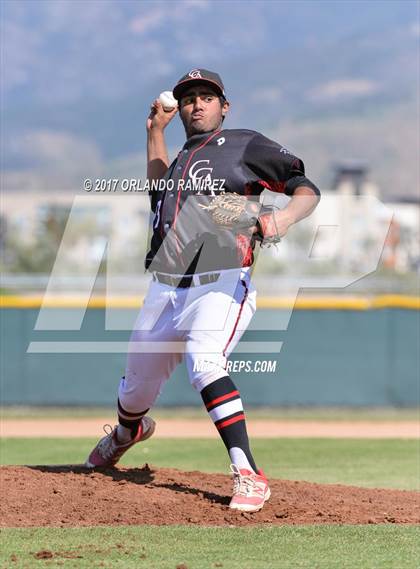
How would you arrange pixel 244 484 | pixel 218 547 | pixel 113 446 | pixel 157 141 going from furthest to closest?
pixel 113 446 < pixel 157 141 < pixel 244 484 < pixel 218 547

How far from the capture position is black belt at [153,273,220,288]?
541 centimetres

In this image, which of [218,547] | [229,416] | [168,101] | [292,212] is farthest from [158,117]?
[218,547]

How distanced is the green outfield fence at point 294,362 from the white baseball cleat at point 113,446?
264 inches

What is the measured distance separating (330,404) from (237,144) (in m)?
8.34

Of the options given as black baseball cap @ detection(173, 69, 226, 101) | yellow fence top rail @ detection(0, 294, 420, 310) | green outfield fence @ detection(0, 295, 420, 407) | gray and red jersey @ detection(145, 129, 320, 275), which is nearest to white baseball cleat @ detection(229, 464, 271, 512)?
gray and red jersey @ detection(145, 129, 320, 275)

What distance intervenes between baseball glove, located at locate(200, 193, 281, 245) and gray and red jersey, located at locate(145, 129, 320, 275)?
6 cm

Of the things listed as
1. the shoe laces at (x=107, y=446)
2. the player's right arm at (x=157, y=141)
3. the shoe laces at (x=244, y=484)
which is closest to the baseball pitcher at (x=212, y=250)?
the shoe laces at (x=244, y=484)

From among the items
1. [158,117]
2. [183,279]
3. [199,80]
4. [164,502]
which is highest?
[158,117]

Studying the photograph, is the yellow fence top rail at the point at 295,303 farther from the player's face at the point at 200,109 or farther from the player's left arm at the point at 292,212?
the player's left arm at the point at 292,212

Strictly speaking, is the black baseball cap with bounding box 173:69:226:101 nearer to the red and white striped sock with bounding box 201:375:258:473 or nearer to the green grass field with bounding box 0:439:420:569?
the red and white striped sock with bounding box 201:375:258:473

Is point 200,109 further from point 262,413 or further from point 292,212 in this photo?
point 262,413

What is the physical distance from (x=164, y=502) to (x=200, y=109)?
2137mm

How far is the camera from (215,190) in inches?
212

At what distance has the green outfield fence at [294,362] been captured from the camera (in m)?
13.1
